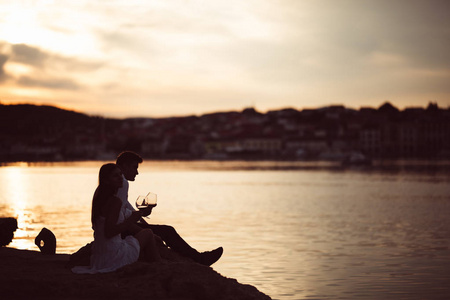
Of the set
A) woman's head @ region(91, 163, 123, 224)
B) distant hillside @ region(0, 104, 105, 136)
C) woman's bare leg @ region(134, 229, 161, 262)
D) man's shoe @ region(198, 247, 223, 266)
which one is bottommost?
man's shoe @ region(198, 247, 223, 266)

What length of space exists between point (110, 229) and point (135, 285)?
71 centimetres

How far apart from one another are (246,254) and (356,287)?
13.6 feet

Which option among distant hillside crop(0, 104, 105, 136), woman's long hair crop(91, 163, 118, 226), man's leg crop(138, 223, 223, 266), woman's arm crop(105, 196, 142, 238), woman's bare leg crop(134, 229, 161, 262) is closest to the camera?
woman's long hair crop(91, 163, 118, 226)

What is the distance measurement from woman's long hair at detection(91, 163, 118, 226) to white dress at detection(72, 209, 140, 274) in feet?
0.39

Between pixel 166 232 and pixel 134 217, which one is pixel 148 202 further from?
pixel 166 232

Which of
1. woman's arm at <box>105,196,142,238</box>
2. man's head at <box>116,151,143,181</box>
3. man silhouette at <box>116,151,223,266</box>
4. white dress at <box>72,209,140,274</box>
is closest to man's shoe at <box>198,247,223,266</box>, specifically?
man silhouette at <box>116,151,223,266</box>

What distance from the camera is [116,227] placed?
7.87 meters

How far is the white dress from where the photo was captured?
7984 millimetres

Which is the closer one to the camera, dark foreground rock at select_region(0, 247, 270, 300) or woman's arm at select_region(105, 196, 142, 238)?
dark foreground rock at select_region(0, 247, 270, 300)

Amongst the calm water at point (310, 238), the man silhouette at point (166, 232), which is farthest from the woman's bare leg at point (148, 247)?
the calm water at point (310, 238)

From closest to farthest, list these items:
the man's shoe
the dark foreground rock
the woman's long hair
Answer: the dark foreground rock < the woman's long hair < the man's shoe

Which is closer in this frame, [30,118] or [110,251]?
[110,251]

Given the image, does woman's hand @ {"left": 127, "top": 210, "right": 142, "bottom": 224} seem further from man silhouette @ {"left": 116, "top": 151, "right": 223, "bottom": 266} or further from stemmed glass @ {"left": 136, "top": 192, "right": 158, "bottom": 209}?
man silhouette @ {"left": 116, "top": 151, "right": 223, "bottom": 266}

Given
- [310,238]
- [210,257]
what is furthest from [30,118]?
[210,257]
